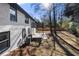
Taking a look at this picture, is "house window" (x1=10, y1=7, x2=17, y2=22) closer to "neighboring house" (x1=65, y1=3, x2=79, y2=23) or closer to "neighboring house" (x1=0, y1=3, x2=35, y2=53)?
"neighboring house" (x1=0, y1=3, x2=35, y2=53)

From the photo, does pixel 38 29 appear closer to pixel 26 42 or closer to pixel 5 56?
pixel 26 42

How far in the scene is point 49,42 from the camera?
3.00 meters

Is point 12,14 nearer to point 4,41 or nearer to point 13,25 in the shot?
point 13,25

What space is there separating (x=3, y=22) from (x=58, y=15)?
952mm

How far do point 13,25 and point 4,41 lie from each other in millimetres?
313

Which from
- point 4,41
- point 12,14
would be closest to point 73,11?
point 12,14

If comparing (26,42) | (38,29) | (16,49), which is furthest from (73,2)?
(16,49)

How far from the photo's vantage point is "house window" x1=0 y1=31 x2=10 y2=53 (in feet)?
9.35

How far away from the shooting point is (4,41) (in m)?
2.89

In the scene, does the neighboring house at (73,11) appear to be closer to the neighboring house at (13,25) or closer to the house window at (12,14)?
the neighboring house at (13,25)

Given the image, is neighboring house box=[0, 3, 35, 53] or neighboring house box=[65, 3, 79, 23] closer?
neighboring house box=[0, 3, 35, 53]

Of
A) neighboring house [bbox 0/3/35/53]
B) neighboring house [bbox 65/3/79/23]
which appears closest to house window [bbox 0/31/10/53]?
neighboring house [bbox 0/3/35/53]

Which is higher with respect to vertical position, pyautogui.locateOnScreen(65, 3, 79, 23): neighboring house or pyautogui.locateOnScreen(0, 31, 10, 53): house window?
pyautogui.locateOnScreen(65, 3, 79, 23): neighboring house

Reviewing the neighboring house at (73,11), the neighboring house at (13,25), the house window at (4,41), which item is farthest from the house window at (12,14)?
the neighboring house at (73,11)
